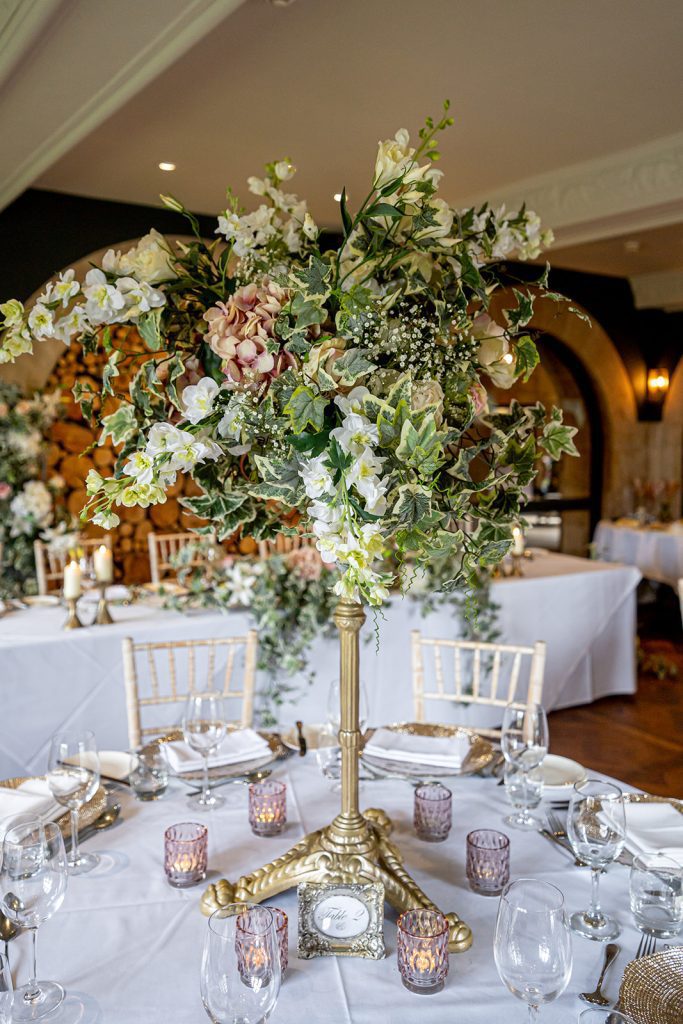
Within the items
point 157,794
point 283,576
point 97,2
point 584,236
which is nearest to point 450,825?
point 157,794

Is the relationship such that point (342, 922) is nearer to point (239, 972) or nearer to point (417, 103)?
point (239, 972)

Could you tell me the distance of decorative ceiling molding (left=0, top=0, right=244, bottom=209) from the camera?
2.32 metres

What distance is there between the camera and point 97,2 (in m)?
2.34

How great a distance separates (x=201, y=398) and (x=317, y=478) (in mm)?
209

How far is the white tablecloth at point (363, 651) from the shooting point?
117 inches

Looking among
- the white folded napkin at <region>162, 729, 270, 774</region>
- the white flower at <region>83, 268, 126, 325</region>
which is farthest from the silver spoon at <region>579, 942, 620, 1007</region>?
the white flower at <region>83, 268, 126, 325</region>

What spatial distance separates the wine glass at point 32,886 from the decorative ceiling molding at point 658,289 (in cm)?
762

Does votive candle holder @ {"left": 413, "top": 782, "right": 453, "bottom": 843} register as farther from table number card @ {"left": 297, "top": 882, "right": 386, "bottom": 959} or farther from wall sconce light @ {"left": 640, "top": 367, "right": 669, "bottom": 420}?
wall sconce light @ {"left": 640, "top": 367, "right": 669, "bottom": 420}

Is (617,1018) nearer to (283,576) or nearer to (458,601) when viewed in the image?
(283,576)

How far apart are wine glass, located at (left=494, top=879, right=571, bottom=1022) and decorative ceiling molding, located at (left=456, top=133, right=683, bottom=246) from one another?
4226 mm

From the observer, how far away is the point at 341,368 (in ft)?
3.50

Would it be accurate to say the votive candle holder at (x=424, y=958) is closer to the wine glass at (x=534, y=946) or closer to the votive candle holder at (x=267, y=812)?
the wine glass at (x=534, y=946)

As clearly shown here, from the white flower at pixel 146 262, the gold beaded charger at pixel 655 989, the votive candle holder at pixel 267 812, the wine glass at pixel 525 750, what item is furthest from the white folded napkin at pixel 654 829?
the white flower at pixel 146 262

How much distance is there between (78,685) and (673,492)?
635 cm
